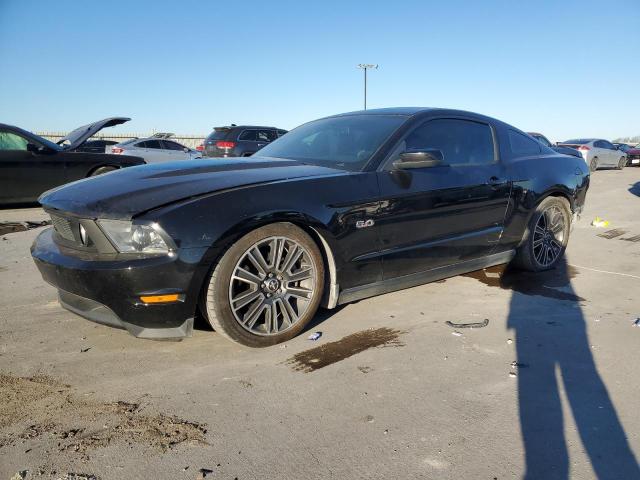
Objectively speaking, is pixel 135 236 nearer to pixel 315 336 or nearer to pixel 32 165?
pixel 315 336

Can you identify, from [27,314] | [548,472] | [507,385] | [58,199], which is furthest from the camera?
[27,314]

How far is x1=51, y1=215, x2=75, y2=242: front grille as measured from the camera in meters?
2.81

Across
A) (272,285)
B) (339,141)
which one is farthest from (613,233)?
(272,285)

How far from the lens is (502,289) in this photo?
420cm

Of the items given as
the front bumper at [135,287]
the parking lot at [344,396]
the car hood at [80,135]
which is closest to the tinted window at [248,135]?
the car hood at [80,135]

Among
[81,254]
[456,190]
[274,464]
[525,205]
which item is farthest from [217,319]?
[525,205]

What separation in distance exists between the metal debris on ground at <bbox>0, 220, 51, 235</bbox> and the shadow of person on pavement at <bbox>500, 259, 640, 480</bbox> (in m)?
6.03

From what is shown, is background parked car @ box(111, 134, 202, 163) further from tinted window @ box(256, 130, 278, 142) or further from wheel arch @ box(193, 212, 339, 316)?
wheel arch @ box(193, 212, 339, 316)

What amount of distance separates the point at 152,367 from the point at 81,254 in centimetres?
73

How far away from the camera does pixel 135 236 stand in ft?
8.34

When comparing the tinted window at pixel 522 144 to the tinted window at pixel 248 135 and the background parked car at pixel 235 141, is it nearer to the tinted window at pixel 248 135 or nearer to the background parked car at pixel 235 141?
the background parked car at pixel 235 141

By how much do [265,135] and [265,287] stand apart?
1333cm

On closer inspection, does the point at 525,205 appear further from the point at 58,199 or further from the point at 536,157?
the point at 58,199

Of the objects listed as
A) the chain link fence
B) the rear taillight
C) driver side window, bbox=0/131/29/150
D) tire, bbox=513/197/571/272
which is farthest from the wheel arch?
the chain link fence
